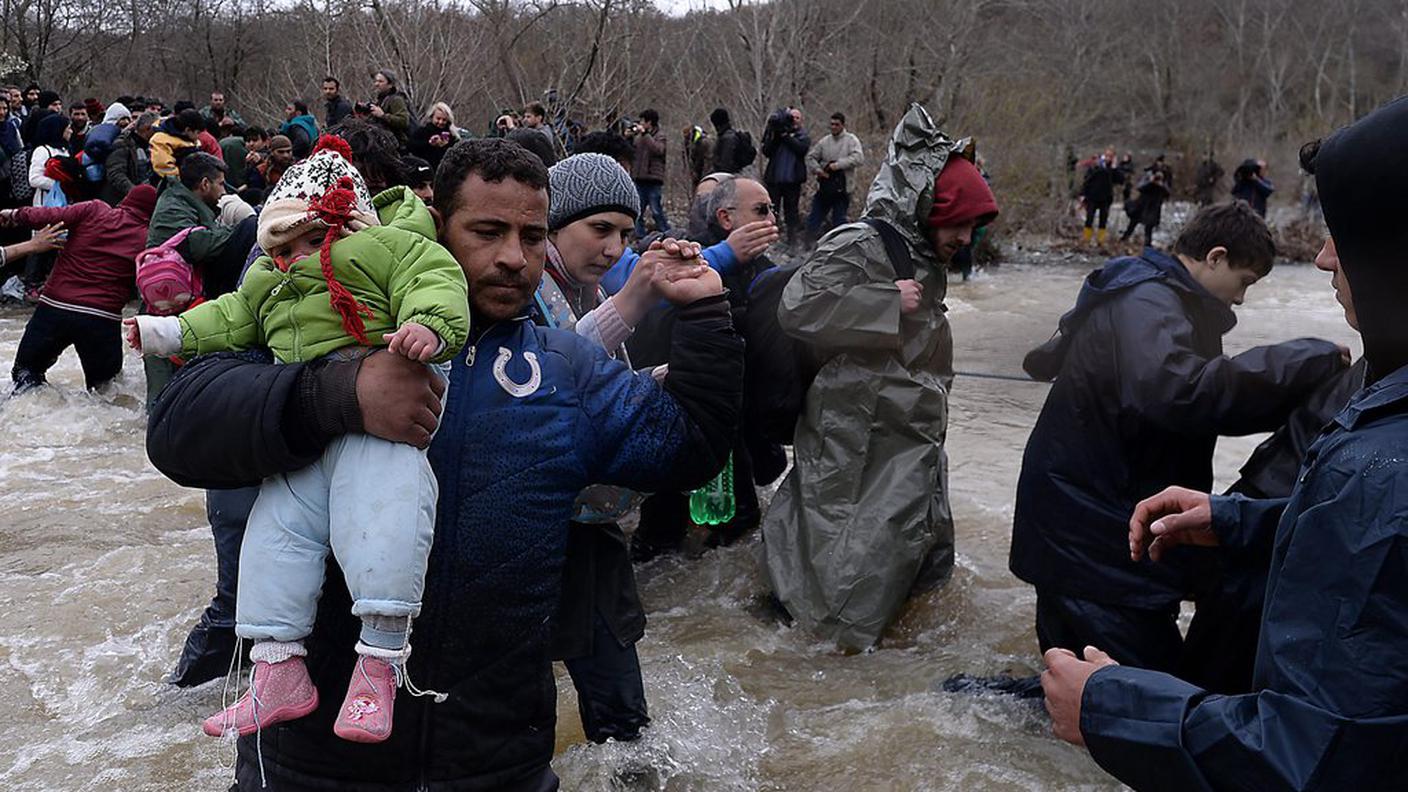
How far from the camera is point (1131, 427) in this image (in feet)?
10.6

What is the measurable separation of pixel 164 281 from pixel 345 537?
342cm

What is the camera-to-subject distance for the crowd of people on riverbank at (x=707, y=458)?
4.92 feet

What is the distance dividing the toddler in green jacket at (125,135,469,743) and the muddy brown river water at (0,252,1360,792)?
55.0 inches

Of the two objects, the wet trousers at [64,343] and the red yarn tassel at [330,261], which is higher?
the red yarn tassel at [330,261]

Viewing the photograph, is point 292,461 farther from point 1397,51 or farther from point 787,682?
point 1397,51

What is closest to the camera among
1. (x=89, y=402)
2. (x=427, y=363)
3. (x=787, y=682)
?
(x=427, y=363)

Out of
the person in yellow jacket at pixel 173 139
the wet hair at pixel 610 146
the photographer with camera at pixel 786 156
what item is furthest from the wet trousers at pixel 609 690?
the photographer with camera at pixel 786 156

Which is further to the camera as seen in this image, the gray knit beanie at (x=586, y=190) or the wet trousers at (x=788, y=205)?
the wet trousers at (x=788, y=205)

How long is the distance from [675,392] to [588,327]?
0.66m

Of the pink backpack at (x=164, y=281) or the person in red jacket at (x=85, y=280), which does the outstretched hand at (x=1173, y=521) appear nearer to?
the pink backpack at (x=164, y=281)

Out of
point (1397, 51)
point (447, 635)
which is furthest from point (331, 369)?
point (1397, 51)

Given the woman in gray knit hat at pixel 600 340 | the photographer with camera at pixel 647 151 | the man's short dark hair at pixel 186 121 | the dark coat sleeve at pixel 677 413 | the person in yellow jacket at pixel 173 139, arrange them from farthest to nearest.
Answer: the photographer with camera at pixel 647 151 → the man's short dark hair at pixel 186 121 → the person in yellow jacket at pixel 173 139 → the woman in gray knit hat at pixel 600 340 → the dark coat sleeve at pixel 677 413

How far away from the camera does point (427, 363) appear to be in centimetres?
184

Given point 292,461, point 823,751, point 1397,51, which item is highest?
point 1397,51
